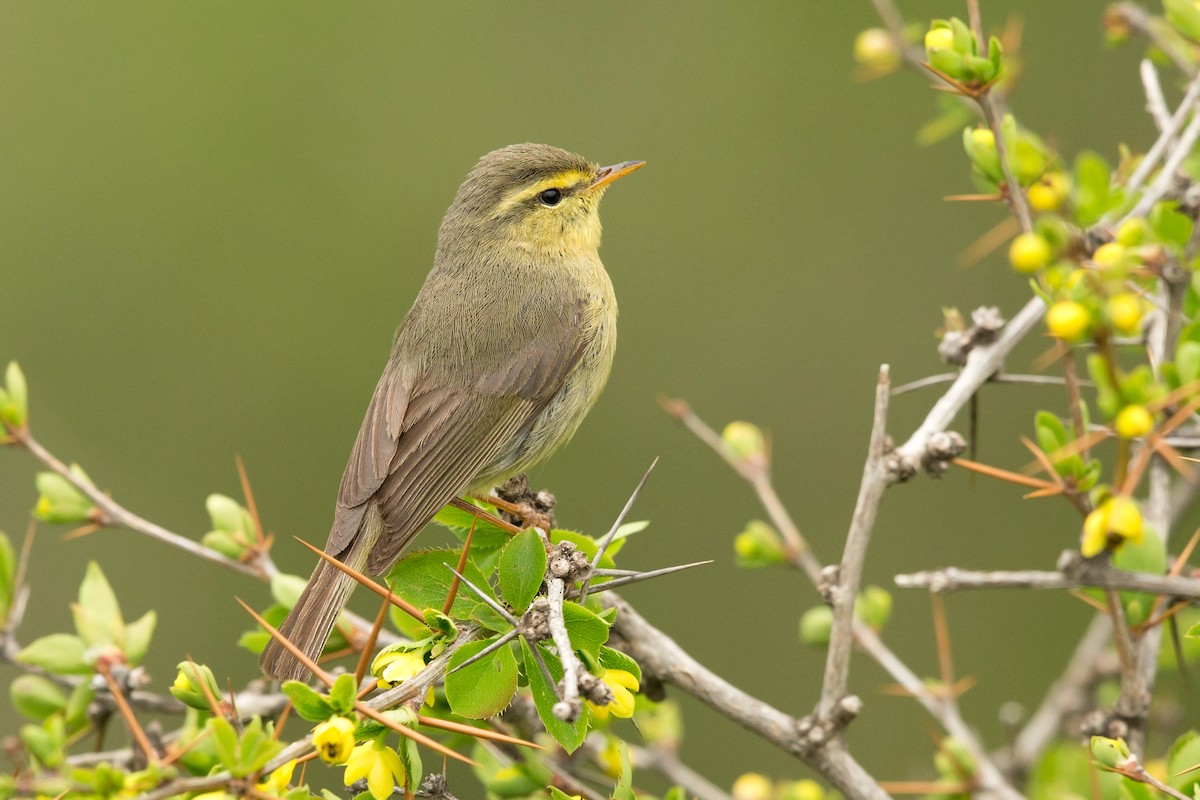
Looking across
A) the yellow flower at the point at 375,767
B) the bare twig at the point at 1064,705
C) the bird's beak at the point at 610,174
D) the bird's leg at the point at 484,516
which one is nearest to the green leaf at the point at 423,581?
the bird's leg at the point at 484,516

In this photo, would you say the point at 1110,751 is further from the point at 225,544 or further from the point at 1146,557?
the point at 225,544

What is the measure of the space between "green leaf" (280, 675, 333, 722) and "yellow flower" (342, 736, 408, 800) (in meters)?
0.11

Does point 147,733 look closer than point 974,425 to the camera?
No

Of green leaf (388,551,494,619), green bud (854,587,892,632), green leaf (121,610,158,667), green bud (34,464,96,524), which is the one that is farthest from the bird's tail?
green bud (854,587,892,632)

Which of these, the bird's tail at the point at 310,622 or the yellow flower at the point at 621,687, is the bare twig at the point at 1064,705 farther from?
the bird's tail at the point at 310,622

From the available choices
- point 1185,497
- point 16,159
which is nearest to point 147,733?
point 1185,497

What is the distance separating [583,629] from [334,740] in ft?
1.88

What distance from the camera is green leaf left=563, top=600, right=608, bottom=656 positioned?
2475 mm

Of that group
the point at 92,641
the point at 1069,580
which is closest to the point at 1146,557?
the point at 1069,580

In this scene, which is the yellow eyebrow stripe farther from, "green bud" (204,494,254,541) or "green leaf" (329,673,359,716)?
"green leaf" (329,673,359,716)

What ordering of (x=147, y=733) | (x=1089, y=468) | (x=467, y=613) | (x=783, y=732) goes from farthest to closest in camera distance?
(x=147, y=733) < (x=783, y=732) < (x=467, y=613) < (x=1089, y=468)

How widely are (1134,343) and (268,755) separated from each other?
7.07 ft

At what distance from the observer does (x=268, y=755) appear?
6.68 feet

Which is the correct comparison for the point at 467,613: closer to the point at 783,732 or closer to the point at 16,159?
the point at 783,732
